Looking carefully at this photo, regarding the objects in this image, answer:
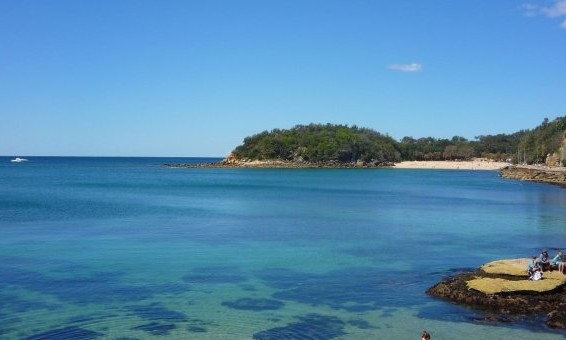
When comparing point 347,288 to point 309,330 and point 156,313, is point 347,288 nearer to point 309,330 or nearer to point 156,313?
point 309,330

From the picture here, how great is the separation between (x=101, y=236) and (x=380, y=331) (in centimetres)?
2512

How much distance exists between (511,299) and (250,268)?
41.2ft

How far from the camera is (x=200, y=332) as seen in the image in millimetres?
19016

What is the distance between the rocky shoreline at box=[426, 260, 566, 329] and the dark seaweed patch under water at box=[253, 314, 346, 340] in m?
5.52

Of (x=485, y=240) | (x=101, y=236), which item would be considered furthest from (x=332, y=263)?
(x=101, y=236)

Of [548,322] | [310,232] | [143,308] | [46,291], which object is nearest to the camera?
[548,322]

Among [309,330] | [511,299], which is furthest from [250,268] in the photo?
[511,299]

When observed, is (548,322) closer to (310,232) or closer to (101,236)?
(310,232)

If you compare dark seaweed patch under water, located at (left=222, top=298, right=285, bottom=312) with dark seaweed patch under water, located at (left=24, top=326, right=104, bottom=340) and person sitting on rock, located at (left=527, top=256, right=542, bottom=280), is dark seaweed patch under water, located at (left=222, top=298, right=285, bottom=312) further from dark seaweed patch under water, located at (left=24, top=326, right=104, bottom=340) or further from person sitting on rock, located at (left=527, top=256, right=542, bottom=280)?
person sitting on rock, located at (left=527, top=256, right=542, bottom=280)

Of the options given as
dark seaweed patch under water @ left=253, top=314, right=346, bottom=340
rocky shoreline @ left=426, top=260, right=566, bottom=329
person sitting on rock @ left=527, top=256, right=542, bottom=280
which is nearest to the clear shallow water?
dark seaweed patch under water @ left=253, top=314, right=346, bottom=340

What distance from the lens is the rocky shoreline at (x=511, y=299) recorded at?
66.4ft

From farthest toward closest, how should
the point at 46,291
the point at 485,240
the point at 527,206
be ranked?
1. the point at 527,206
2. the point at 485,240
3. the point at 46,291

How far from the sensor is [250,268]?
2883 centimetres

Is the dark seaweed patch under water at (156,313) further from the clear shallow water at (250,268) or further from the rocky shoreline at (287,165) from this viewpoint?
the rocky shoreline at (287,165)
